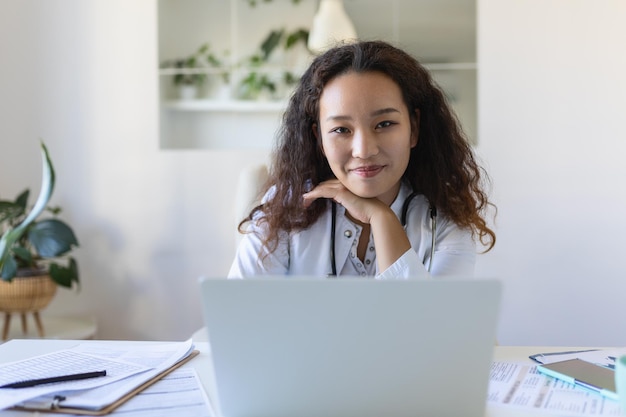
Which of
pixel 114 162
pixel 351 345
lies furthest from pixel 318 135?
pixel 114 162

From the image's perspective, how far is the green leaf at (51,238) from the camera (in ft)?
7.99

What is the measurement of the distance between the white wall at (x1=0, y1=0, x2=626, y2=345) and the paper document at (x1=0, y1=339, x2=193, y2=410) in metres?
1.55

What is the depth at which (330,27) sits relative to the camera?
2.53 m

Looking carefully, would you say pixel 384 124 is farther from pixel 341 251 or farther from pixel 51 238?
pixel 51 238

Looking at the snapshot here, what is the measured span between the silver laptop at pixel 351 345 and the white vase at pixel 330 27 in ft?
6.21

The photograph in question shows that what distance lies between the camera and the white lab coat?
4.99 feet

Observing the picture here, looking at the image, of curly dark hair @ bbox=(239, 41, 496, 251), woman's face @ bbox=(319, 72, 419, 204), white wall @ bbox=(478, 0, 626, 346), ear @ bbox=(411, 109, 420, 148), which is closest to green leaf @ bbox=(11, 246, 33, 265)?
curly dark hair @ bbox=(239, 41, 496, 251)

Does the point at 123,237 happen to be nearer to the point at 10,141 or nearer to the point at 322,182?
the point at 10,141

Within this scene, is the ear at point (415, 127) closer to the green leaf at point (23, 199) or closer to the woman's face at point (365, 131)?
the woman's face at point (365, 131)

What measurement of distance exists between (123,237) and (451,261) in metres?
1.64

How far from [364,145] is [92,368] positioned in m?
0.67

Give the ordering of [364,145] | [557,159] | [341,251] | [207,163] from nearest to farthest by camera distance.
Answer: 1. [364,145]
2. [341,251]
3. [557,159]
4. [207,163]

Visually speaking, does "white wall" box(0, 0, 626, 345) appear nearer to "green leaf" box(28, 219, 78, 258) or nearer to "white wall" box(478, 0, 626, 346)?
"white wall" box(478, 0, 626, 346)

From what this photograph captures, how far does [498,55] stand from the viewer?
101 inches
